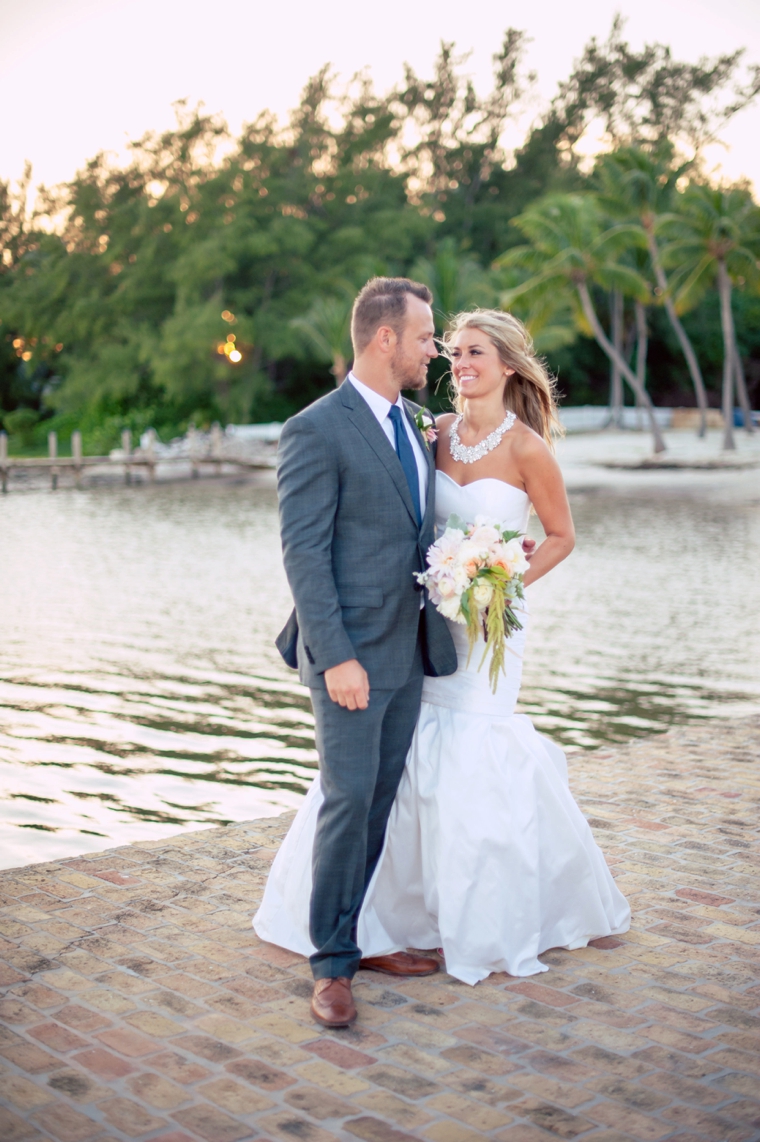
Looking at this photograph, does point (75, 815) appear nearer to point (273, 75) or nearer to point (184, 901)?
point (184, 901)

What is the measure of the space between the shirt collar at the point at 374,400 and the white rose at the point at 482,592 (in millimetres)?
596

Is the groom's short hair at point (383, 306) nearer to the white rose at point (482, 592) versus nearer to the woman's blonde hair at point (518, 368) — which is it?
the woman's blonde hair at point (518, 368)

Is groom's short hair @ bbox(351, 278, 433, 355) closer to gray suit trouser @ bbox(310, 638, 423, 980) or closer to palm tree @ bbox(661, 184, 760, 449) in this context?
gray suit trouser @ bbox(310, 638, 423, 980)

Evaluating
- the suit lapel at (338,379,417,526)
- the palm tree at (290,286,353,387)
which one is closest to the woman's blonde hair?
the suit lapel at (338,379,417,526)

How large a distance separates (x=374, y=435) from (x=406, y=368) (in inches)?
9.3

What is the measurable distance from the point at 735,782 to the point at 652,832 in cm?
102

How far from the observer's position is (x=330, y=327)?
4372 centimetres

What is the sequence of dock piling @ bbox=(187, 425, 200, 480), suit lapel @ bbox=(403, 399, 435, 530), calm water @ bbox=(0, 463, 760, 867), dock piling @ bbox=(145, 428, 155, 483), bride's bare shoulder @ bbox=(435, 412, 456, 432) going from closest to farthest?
suit lapel @ bbox=(403, 399, 435, 530), bride's bare shoulder @ bbox=(435, 412, 456, 432), calm water @ bbox=(0, 463, 760, 867), dock piling @ bbox=(145, 428, 155, 483), dock piling @ bbox=(187, 425, 200, 480)

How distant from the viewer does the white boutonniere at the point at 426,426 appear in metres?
3.70

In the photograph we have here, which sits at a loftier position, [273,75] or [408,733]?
[273,75]

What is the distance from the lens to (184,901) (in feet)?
13.9

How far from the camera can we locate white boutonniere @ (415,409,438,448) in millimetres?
3695

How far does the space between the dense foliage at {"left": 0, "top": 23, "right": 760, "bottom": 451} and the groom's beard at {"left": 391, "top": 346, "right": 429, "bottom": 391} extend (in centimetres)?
3586

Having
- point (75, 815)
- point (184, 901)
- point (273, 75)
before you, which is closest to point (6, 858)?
point (75, 815)
